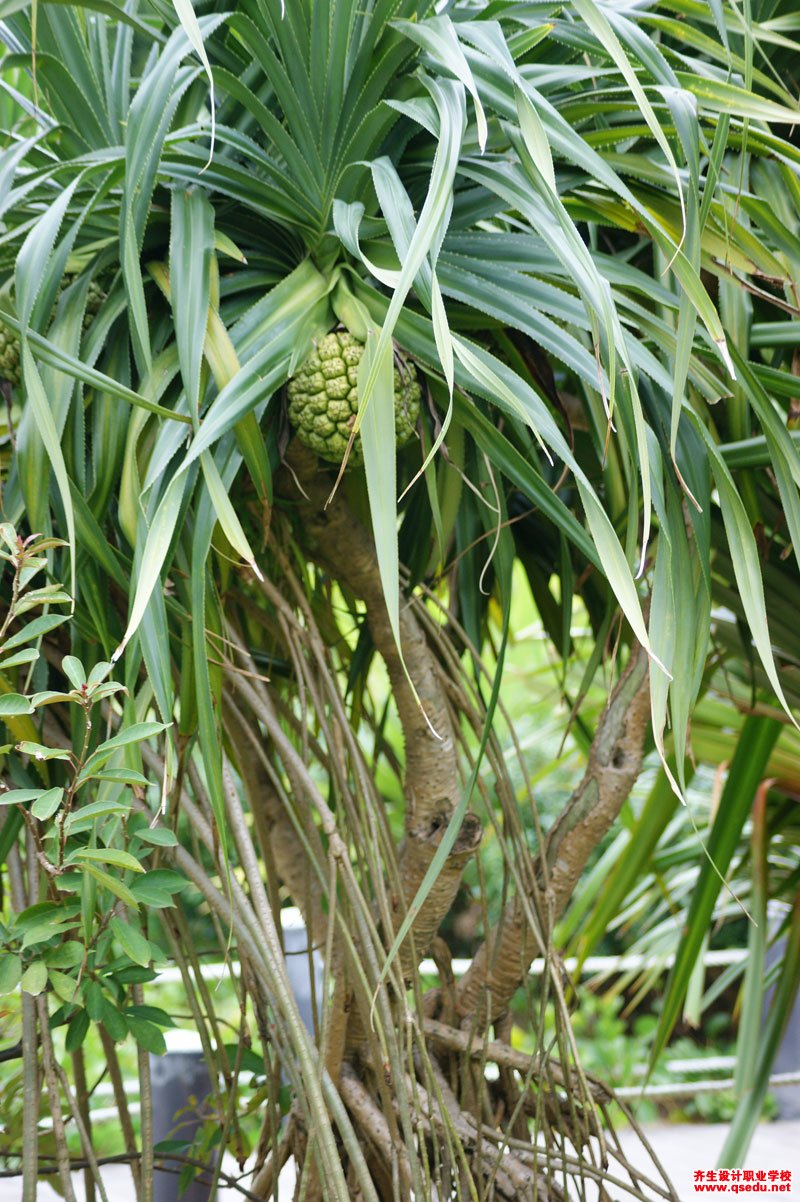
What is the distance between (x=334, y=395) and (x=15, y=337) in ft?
0.65

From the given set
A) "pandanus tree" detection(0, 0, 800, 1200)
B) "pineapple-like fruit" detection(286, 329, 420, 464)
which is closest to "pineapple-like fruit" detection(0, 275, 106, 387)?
"pandanus tree" detection(0, 0, 800, 1200)

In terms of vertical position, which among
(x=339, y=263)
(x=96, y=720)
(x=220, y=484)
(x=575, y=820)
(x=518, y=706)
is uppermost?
(x=339, y=263)

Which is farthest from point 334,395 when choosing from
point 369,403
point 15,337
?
point 15,337

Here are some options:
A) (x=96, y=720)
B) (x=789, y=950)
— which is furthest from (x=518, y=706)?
(x=96, y=720)

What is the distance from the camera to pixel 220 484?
20.2 inches

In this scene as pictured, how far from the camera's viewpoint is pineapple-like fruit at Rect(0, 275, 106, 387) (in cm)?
60

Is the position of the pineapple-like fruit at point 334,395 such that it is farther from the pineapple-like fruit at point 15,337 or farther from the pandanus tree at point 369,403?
the pineapple-like fruit at point 15,337

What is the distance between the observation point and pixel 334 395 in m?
0.57

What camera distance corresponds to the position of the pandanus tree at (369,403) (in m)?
0.51

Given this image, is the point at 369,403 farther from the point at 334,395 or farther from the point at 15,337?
the point at 15,337

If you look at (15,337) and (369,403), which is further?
(15,337)

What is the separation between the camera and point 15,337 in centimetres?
60

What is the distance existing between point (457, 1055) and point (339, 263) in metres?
0.59

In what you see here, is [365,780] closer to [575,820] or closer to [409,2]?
[575,820]
